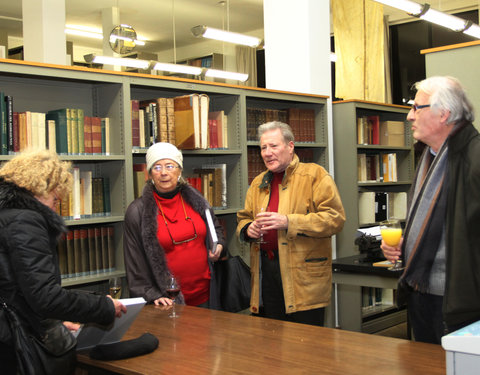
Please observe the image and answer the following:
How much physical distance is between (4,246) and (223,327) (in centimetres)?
105

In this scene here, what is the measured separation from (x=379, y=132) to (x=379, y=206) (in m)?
0.88

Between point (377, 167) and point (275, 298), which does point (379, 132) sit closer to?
point (377, 167)

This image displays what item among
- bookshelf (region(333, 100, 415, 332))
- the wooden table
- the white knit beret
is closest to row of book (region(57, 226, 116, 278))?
the white knit beret

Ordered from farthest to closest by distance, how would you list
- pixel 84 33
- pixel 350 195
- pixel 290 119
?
pixel 84 33 → pixel 350 195 → pixel 290 119

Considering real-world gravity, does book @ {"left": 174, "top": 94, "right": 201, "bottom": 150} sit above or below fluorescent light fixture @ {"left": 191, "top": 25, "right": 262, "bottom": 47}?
below

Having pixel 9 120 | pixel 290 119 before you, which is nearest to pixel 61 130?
pixel 9 120

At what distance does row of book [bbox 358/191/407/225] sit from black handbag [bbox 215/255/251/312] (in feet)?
8.59

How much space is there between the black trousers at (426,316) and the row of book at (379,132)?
3.81 meters

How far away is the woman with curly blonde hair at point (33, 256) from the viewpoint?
1960 mm

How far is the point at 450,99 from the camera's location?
2.43 m

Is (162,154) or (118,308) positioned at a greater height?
(162,154)

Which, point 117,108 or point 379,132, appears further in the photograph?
point 379,132

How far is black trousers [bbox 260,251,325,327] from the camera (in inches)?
133

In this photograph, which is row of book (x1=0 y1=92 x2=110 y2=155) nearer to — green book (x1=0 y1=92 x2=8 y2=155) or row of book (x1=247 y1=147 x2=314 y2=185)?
green book (x1=0 y1=92 x2=8 y2=155)
